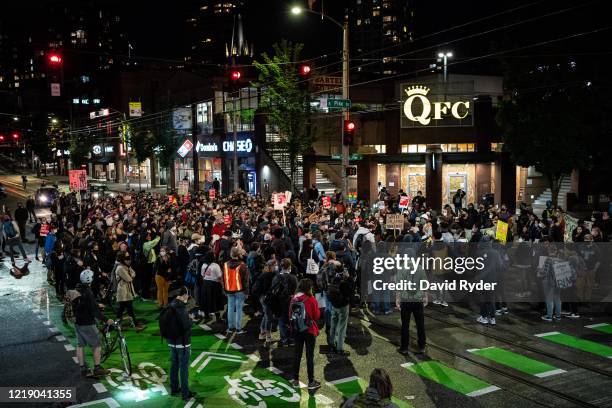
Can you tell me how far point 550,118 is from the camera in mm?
25938

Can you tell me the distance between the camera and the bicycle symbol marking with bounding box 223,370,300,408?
8.23m

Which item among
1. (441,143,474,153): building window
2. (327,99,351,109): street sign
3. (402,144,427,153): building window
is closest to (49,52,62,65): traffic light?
(327,99,351,109): street sign

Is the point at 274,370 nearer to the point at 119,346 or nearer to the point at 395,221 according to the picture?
the point at 119,346

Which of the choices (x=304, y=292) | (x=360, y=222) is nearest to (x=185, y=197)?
(x=360, y=222)

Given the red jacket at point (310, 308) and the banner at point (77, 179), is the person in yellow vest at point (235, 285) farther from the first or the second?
the banner at point (77, 179)

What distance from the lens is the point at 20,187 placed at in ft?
Result: 188

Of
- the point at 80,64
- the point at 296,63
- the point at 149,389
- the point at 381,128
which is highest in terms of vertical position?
the point at 80,64

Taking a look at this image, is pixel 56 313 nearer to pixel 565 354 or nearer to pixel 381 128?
pixel 565 354

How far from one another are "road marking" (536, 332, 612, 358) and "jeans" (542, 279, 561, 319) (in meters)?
1.08

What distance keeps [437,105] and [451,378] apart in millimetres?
24198

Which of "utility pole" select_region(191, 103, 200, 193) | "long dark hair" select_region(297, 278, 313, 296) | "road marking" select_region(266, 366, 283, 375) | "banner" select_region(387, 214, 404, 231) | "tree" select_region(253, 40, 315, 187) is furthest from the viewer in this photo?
"utility pole" select_region(191, 103, 200, 193)

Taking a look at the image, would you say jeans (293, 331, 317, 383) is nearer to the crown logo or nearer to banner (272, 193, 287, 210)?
banner (272, 193, 287, 210)

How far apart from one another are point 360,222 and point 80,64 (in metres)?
118

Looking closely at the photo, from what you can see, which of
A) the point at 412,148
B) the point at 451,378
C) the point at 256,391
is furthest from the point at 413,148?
the point at 256,391
